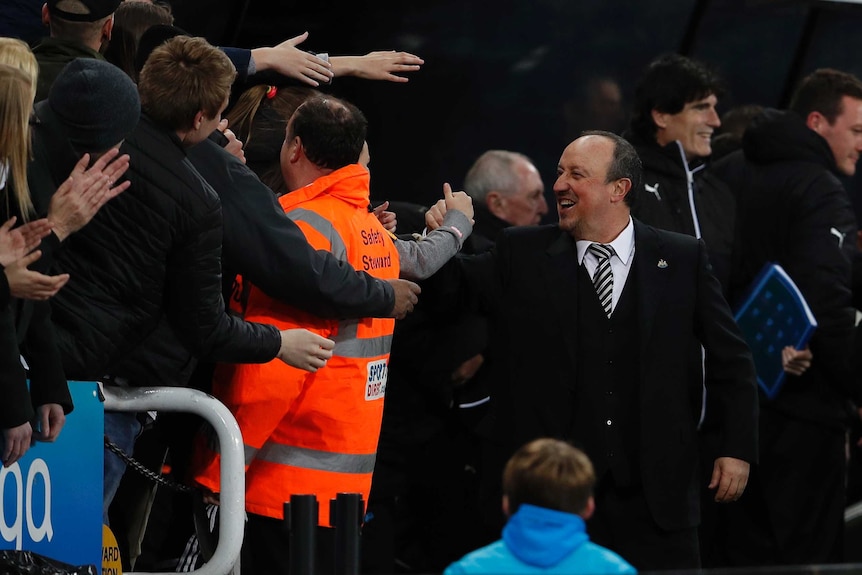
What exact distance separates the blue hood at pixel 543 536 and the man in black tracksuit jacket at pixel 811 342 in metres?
4.09

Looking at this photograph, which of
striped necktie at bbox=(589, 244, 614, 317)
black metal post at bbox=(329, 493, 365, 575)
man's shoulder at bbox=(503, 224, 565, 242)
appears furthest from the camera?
man's shoulder at bbox=(503, 224, 565, 242)

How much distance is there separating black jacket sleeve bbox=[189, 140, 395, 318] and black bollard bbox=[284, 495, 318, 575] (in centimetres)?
80

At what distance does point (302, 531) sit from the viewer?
391 cm

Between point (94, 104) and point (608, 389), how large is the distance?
1936mm

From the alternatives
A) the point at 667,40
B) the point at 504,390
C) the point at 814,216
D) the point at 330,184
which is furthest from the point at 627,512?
the point at 667,40

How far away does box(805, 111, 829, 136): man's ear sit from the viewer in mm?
7203

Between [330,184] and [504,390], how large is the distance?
89cm

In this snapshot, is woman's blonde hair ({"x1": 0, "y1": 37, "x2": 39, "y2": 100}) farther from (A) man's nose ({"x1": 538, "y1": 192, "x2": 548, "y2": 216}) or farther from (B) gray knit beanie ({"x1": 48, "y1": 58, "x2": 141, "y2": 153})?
(A) man's nose ({"x1": 538, "y1": 192, "x2": 548, "y2": 216})

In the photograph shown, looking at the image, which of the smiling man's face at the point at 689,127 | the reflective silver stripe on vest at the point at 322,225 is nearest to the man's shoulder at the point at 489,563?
the reflective silver stripe on vest at the point at 322,225

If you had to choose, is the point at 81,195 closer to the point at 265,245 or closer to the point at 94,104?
the point at 94,104

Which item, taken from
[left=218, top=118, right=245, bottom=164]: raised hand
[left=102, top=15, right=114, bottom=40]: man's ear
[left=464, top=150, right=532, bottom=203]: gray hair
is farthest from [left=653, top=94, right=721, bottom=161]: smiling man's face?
[left=102, top=15, right=114, bottom=40]: man's ear

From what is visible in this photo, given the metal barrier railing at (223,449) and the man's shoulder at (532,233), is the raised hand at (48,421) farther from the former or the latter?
the man's shoulder at (532,233)

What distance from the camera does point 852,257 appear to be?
278 inches

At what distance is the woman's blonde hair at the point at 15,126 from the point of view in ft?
12.4
